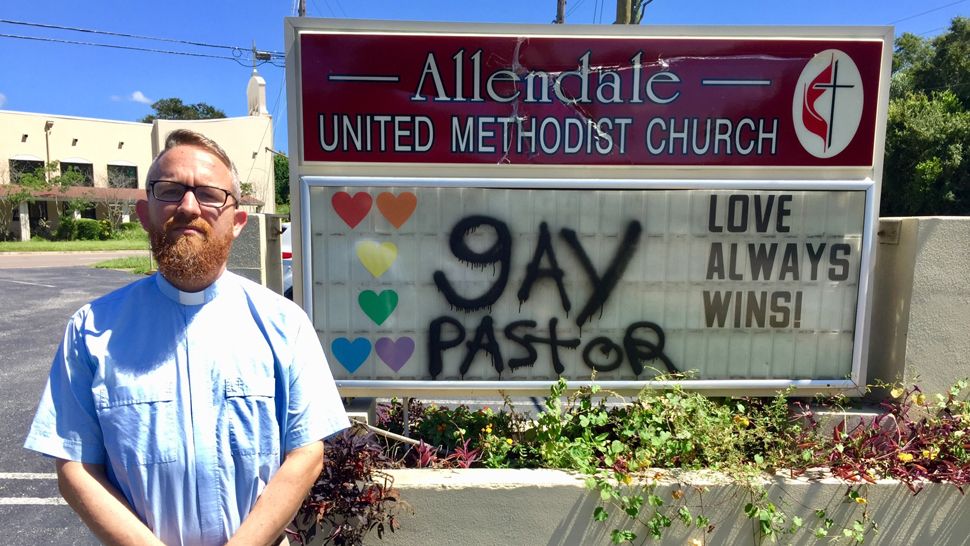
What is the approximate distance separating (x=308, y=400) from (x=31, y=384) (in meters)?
5.84

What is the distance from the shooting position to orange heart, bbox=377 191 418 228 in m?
3.02

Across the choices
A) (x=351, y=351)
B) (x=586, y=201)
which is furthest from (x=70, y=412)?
(x=586, y=201)

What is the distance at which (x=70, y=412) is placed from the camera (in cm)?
156

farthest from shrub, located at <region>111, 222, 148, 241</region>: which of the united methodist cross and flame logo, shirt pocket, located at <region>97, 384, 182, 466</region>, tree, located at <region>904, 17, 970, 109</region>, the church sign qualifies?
tree, located at <region>904, 17, 970, 109</region>

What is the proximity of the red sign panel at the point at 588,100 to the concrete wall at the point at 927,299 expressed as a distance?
0.52 metres

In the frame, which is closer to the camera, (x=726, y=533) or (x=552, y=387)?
(x=726, y=533)

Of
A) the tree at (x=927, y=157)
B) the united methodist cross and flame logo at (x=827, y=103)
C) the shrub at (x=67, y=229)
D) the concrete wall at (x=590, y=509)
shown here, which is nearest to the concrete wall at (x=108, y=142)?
the shrub at (x=67, y=229)

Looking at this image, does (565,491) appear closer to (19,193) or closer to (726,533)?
(726,533)

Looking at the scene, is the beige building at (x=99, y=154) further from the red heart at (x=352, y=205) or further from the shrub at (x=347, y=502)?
the shrub at (x=347, y=502)

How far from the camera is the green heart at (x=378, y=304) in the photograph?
308cm

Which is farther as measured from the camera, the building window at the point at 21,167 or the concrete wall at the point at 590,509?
the building window at the point at 21,167

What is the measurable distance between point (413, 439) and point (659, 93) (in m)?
2.38

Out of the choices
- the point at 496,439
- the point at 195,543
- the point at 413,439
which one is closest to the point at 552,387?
the point at 496,439

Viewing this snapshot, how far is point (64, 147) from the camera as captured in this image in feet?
115
